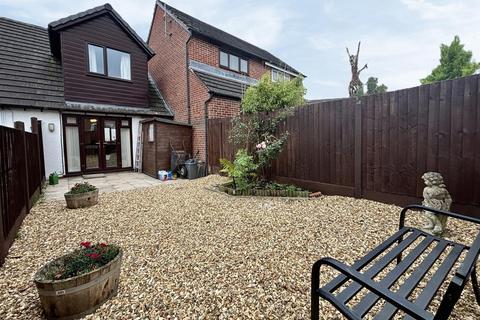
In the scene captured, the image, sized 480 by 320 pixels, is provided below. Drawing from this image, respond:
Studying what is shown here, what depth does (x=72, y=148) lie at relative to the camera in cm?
821

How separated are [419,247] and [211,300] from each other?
70.0 inches

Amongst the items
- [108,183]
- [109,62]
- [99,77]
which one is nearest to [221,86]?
[109,62]

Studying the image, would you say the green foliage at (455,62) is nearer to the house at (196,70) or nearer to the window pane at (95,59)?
the house at (196,70)

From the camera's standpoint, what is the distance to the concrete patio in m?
5.97

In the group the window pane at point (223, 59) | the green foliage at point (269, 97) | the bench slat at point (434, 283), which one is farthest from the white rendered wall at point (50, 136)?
the bench slat at point (434, 283)

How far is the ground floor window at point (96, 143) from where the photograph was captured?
8195 mm

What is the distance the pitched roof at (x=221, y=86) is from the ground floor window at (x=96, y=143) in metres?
3.63

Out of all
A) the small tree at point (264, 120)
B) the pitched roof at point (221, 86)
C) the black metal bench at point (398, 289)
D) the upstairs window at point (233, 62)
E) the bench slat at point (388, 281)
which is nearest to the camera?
the black metal bench at point (398, 289)

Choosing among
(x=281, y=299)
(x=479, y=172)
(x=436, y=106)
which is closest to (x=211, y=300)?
(x=281, y=299)

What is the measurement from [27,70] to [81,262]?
30.8 feet

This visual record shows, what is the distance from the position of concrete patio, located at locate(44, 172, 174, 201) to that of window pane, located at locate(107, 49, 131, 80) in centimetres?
409

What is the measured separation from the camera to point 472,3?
244 inches

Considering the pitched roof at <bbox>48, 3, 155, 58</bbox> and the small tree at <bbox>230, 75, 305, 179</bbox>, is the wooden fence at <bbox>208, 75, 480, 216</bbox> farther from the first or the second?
the pitched roof at <bbox>48, 3, 155, 58</bbox>

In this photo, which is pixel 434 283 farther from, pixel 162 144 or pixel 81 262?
pixel 162 144
